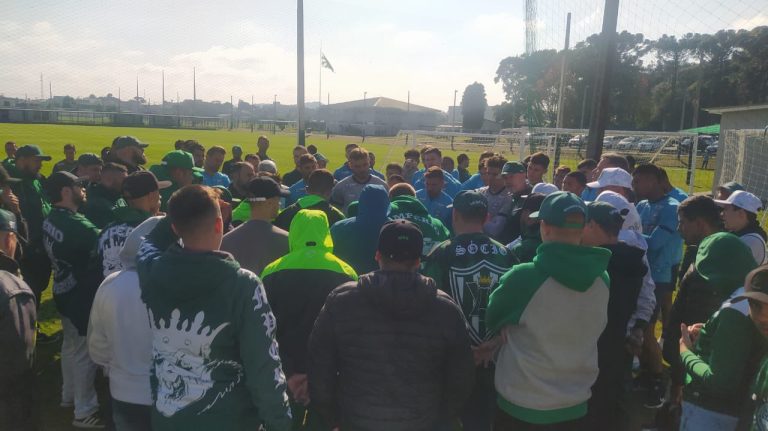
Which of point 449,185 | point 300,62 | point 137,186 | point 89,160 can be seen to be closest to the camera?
point 137,186

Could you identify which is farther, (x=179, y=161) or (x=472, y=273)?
(x=179, y=161)

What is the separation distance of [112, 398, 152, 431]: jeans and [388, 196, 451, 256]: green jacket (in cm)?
221

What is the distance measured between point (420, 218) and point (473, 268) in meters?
1.20

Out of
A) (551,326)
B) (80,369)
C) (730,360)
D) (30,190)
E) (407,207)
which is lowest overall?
(80,369)

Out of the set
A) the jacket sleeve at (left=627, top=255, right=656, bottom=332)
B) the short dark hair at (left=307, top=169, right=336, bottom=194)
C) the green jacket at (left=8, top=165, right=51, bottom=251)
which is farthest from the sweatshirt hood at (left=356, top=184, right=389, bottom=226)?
the green jacket at (left=8, top=165, right=51, bottom=251)

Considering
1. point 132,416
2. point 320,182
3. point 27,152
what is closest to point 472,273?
point 132,416

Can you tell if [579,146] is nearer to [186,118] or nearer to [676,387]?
[676,387]

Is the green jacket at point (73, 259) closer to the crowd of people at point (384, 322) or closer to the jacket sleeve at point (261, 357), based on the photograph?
the crowd of people at point (384, 322)

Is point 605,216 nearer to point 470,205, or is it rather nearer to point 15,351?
point 470,205

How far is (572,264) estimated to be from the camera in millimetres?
2580

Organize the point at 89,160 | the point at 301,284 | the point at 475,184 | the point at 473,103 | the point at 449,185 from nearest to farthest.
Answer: the point at 301,284
the point at 89,160
the point at 475,184
the point at 449,185
the point at 473,103

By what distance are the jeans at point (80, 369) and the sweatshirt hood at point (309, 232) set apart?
7.97 feet

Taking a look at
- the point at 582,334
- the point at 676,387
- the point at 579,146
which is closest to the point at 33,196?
the point at 582,334

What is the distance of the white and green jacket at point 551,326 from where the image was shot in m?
2.60
